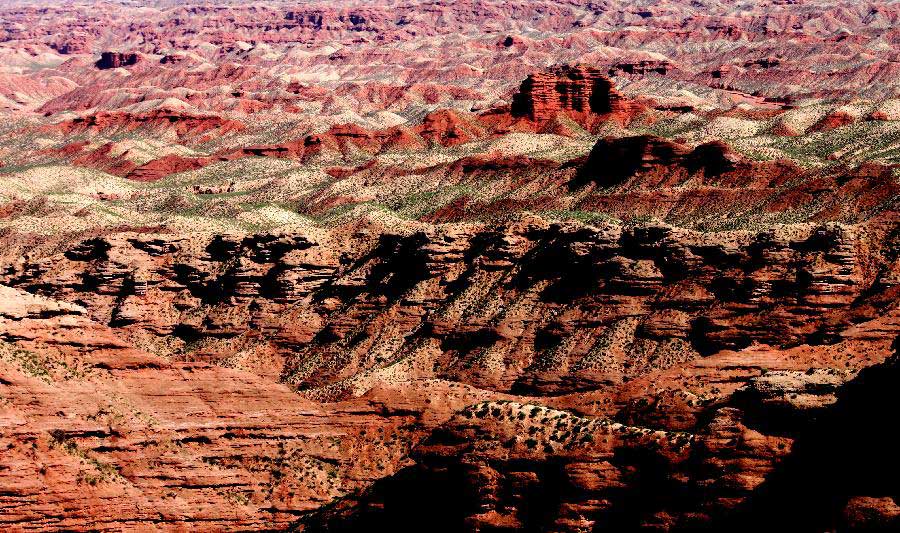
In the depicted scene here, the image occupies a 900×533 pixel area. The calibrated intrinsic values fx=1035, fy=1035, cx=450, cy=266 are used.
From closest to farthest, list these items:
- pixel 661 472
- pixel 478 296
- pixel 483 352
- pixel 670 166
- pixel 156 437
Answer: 1. pixel 661 472
2. pixel 156 437
3. pixel 483 352
4. pixel 478 296
5. pixel 670 166

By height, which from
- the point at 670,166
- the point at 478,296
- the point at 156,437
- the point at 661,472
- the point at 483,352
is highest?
the point at 661,472

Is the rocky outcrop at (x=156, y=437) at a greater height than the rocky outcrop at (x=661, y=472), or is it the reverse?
the rocky outcrop at (x=661, y=472)

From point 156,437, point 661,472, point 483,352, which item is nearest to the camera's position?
point 661,472

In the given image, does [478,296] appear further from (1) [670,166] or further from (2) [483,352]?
(1) [670,166]

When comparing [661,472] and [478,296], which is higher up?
[661,472]

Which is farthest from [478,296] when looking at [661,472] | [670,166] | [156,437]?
[670,166]

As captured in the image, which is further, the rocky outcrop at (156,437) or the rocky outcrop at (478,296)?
the rocky outcrop at (478,296)

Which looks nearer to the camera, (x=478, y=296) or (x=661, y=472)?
(x=661, y=472)

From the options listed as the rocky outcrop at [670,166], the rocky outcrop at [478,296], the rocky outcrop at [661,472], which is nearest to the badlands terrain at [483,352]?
the rocky outcrop at [661,472]

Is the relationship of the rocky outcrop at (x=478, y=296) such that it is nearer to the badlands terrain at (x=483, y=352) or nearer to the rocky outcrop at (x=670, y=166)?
the badlands terrain at (x=483, y=352)

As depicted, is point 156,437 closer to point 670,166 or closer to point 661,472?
point 661,472

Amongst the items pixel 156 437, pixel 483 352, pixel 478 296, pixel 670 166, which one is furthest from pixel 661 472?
pixel 670 166
